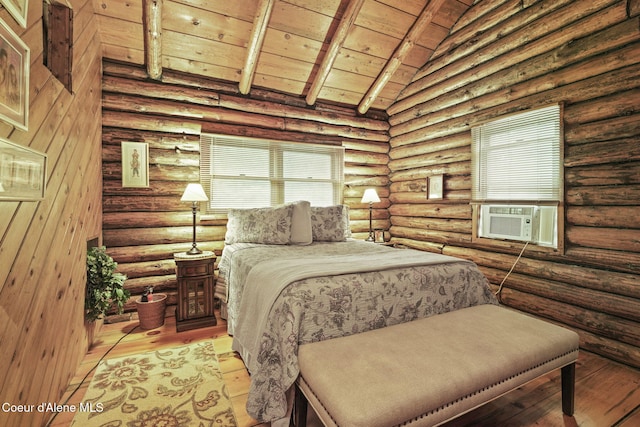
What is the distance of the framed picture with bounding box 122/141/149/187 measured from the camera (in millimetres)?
3189

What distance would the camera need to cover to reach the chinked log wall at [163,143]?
319 centimetres

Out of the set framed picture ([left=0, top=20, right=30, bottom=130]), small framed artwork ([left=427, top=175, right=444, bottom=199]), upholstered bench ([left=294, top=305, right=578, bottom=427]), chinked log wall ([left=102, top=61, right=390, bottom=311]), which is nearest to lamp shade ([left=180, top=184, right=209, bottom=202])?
chinked log wall ([left=102, top=61, right=390, bottom=311])

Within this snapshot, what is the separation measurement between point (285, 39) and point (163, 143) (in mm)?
1814

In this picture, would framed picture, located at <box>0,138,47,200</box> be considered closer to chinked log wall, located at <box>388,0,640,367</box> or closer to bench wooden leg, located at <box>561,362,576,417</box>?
bench wooden leg, located at <box>561,362,576,417</box>

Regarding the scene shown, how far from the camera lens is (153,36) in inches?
114

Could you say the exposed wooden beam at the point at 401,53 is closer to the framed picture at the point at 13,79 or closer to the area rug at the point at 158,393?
the framed picture at the point at 13,79

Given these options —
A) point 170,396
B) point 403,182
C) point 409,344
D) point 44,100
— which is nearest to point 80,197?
point 44,100

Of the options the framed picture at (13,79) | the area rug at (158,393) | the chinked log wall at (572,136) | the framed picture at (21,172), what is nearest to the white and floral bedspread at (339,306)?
the area rug at (158,393)

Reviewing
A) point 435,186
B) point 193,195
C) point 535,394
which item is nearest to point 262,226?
point 193,195

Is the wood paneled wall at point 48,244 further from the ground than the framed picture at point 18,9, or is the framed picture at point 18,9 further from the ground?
the framed picture at point 18,9

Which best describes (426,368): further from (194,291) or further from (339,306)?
(194,291)

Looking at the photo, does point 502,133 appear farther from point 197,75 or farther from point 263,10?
point 197,75

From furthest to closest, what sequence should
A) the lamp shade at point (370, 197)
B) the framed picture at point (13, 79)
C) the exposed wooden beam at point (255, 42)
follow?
the lamp shade at point (370, 197), the exposed wooden beam at point (255, 42), the framed picture at point (13, 79)

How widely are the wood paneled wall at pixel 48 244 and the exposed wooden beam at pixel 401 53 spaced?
319cm
